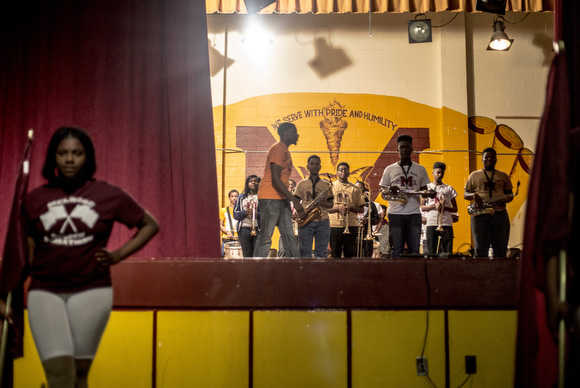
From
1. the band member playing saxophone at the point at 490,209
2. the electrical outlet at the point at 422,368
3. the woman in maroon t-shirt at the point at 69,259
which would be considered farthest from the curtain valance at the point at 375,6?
the woman in maroon t-shirt at the point at 69,259

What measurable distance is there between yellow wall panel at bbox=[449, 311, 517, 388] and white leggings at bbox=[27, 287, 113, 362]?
2286 mm

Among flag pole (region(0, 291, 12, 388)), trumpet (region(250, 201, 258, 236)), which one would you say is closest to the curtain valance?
trumpet (region(250, 201, 258, 236))

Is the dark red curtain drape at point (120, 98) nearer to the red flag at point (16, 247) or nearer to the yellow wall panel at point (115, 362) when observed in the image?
the yellow wall panel at point (115, 362)

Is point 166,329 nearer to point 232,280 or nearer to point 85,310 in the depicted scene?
point 232,280

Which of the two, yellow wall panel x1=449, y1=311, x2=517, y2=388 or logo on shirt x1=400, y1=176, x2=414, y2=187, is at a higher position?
logo on shirt x1=400, y1=176, x2=414, y2=187

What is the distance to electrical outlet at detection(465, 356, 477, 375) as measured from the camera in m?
3.27

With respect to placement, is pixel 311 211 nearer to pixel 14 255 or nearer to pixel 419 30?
pixel 14 255

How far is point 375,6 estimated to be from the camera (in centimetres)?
810

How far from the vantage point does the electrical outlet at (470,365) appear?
3.27 m

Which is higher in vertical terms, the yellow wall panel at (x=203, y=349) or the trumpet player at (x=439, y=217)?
the trumpet player at (x=439, y=217)

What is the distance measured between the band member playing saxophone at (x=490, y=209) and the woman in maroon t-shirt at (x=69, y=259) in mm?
4562

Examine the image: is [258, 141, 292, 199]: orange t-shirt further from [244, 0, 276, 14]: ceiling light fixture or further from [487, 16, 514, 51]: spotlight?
[487, 16, 514, 51]: spotlight

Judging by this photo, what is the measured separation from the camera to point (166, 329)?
3307 mm

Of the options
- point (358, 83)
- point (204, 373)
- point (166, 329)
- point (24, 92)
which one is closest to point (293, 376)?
point (204, 373)
